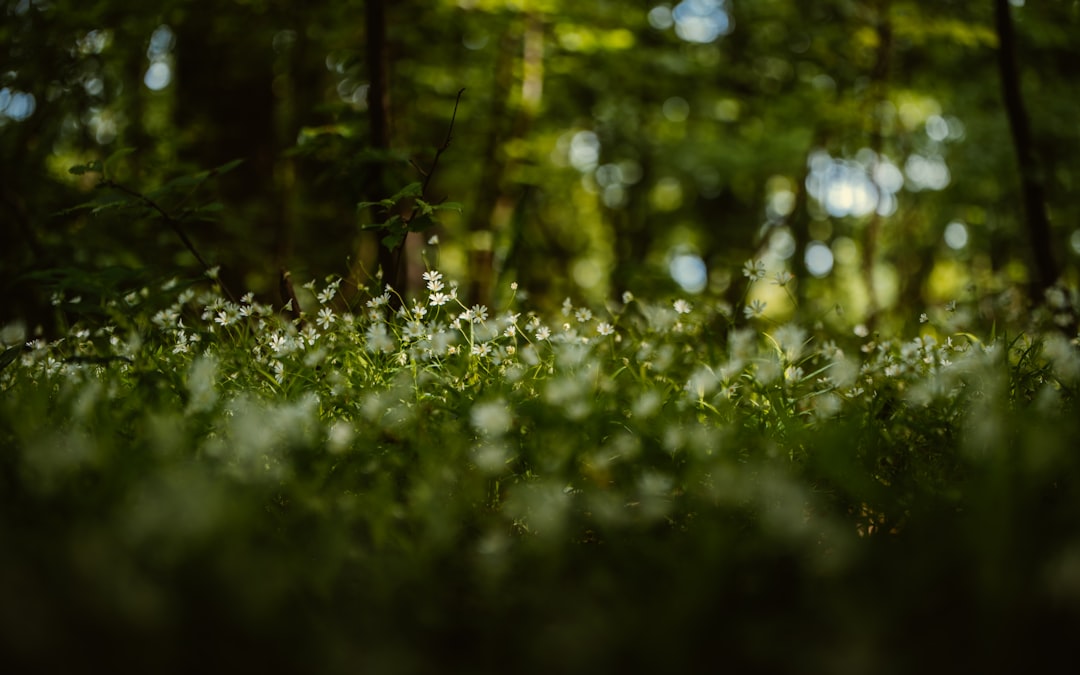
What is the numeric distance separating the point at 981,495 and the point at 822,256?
1170 centimetres

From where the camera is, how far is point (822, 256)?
471 inches

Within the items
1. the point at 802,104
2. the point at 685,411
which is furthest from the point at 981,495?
the point at 802,104

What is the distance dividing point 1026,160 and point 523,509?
4303 millimetres

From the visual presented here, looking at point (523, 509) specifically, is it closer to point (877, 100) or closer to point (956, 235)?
point (877, 100)

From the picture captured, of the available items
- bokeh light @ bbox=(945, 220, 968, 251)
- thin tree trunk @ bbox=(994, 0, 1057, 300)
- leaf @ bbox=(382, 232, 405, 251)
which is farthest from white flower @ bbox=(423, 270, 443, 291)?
bokeh light @ bbox=(945, 220, 968, 251)

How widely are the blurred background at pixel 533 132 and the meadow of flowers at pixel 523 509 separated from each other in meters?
0.62

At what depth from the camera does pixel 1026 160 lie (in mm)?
4113

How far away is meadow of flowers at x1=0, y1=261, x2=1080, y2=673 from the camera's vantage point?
100 cm

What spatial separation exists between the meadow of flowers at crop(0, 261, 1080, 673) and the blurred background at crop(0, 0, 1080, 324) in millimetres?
621

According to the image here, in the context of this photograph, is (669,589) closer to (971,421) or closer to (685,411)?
(685,411)

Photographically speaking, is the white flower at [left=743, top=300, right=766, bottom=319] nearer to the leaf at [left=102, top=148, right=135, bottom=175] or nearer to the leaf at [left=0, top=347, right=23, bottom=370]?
the leaf at [left=102, top=148, right=135, bottom=175]

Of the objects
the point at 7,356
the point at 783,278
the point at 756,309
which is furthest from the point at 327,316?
the point at 783,278

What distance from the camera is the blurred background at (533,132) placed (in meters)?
3.86

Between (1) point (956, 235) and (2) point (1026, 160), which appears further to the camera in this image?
(1) point (956, 235)
